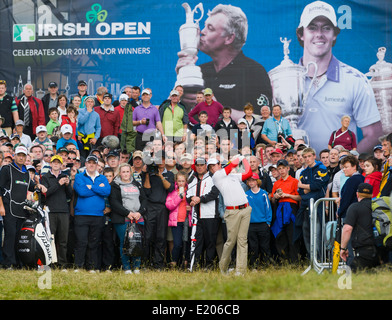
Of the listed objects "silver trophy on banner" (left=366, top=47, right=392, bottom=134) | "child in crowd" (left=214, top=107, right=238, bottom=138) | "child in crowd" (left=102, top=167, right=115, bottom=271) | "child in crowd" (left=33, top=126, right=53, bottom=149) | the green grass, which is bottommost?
the green grass

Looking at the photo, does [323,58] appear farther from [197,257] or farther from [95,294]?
[95,294]

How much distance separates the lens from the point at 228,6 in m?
18.8

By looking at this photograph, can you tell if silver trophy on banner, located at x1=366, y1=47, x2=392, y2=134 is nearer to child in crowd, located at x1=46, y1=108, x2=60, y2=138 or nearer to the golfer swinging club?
the golfer swinging club

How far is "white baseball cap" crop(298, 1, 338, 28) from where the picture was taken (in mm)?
18422

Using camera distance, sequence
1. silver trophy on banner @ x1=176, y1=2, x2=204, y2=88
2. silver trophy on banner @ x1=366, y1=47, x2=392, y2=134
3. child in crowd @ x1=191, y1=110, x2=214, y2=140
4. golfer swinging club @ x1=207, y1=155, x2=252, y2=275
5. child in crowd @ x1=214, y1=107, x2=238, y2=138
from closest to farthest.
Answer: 1. golfer swinging club @ x1=207, y1=155, x2=252, y2=275
2. child in crowd @ x1=191, y1=110, x2=214, y2=140
3. child in crowd @ x1=214, y1=107, x2=238, y2=138
4. silver trophy on banner @ x1=366, y1=47, x2=392, y2=134
5. silver trophy on banner @ x1=176, y1=2, x2=204, y2=88

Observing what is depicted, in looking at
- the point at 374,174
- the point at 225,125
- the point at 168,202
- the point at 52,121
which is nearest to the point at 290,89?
the point at 225,125

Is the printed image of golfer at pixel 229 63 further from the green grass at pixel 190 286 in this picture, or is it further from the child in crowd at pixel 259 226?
the green grass at pixel 190 286

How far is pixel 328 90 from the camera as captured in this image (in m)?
18.3

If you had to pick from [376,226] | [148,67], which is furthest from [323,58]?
[376,226]

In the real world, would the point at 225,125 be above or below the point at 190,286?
above

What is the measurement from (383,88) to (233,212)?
7.63m

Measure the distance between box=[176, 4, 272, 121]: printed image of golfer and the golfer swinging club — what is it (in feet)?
20.2

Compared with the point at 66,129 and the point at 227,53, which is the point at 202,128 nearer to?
the point at 227,53

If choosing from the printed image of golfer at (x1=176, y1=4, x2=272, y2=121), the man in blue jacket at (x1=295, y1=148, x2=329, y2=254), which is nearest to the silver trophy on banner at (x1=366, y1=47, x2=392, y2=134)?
the printed image of golfer at (x1=176, y1=4, x2=272, y2=121)
